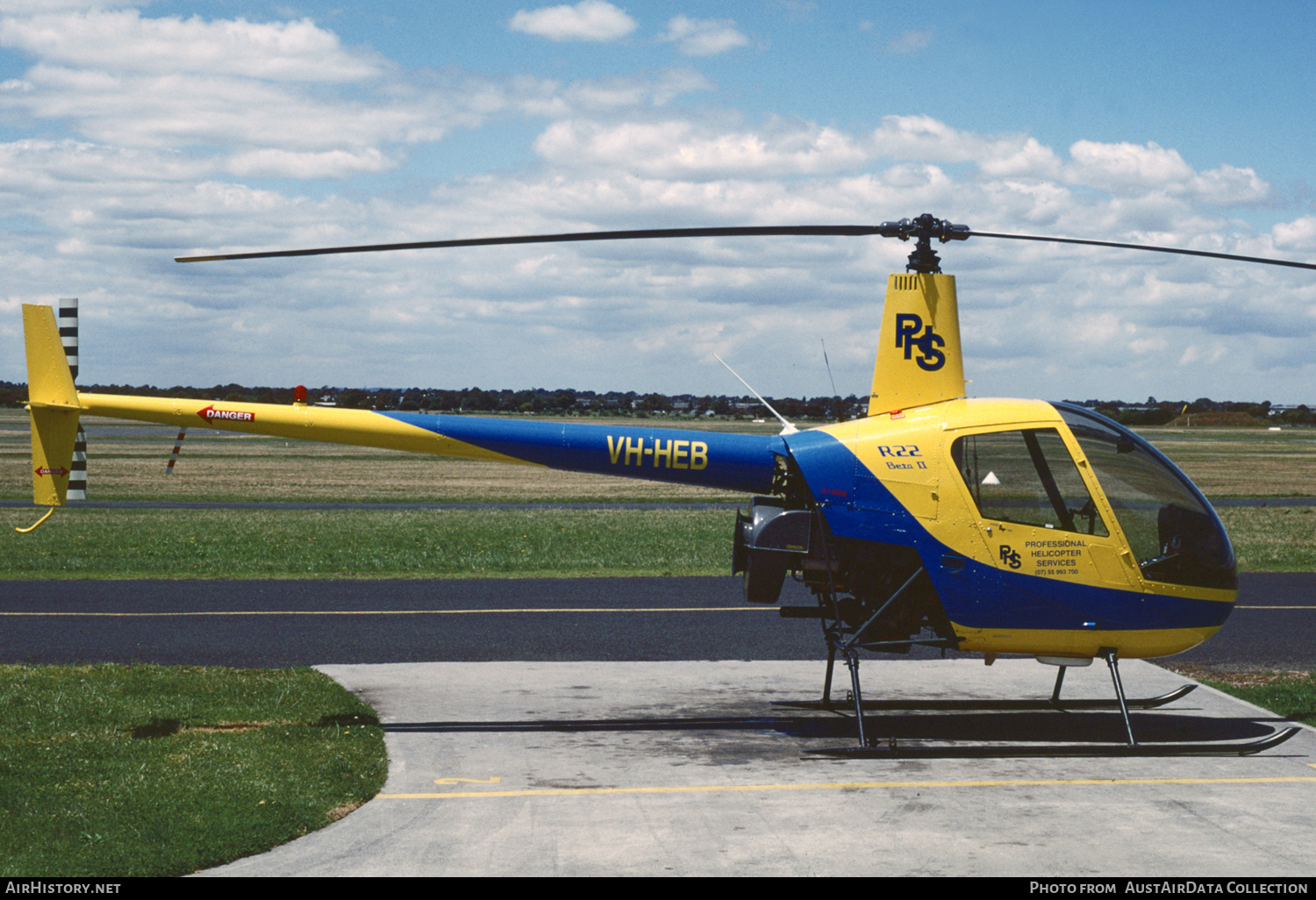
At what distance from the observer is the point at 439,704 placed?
952cm

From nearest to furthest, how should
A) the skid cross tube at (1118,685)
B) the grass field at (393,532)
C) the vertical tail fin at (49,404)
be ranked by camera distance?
the skid cross tube at (1118,685), the vertical tail fin at (49,404), the grass field at (393,532)

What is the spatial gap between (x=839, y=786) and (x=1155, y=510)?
11.0 feet

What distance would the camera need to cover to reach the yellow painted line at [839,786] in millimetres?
7113

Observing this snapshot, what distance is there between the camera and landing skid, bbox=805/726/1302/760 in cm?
795

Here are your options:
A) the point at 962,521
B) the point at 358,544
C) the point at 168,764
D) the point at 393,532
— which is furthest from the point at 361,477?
the point at 962,521

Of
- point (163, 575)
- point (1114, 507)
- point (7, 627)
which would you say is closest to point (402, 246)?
point (1114, 507)

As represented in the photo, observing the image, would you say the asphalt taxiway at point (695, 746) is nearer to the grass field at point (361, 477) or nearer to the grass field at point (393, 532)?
the grass field at point (393, 532)

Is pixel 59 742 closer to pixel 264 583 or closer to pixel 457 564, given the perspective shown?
pixel 264 583

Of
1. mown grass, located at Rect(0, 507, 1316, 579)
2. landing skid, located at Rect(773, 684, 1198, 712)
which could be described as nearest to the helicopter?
landing skid, located at Rect(773, 684, 1198, 712)

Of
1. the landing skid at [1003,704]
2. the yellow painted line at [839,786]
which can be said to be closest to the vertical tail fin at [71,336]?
the yellow painted line at [839,786]

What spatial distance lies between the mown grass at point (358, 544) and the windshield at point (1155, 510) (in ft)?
33.2

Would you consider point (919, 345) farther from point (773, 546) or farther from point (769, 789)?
point (769, 789)

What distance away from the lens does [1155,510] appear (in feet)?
27.5

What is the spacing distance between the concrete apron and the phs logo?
302cm
